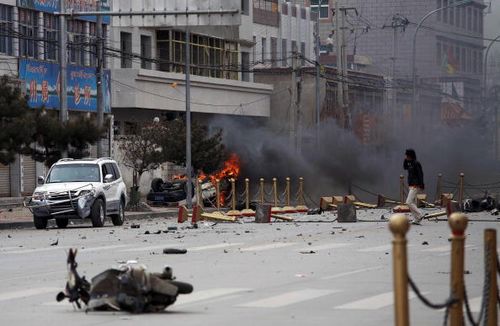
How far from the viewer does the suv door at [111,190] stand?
40.2 meters

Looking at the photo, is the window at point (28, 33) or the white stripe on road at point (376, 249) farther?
the window at point (28, 33)

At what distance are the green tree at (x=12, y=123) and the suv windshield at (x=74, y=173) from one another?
170 inches

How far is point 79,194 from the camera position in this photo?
127ft

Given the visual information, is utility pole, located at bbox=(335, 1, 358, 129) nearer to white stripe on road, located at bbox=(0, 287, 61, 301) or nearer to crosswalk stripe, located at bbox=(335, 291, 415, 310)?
white stripe on road, located at bbox=(0, 287, 61, 301)

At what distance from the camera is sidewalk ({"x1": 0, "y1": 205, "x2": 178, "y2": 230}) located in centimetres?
4290

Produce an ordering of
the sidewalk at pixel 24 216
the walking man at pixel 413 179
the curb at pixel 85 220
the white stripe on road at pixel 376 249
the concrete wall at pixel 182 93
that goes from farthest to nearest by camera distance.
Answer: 1. the concrete wall at pixel 182 93
2. the sidewalk at pixel 24 216
3. the curb at pixel 85 220
4. the walking man at pixel 413 179
5. the white stripe on road at pixel 376 249

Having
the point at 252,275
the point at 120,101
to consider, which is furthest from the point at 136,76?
the point at 252,275

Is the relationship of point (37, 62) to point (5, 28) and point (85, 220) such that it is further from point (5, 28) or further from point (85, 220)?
point (85, 220)

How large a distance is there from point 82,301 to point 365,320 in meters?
3.07

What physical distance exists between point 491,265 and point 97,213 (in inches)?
1116

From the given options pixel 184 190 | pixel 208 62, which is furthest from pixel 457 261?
pixel 208 62

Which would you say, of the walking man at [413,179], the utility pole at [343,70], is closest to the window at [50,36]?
the utility pole at [343,70]

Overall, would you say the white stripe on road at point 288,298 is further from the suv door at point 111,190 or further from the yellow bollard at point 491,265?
the suv door at point 111,190

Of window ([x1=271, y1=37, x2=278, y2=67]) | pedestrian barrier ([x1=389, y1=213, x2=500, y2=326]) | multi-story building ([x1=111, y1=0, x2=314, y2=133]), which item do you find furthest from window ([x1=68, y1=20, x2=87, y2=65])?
pedestrian barrier ([x1=389, y1=213, x2=500, y2=326])
